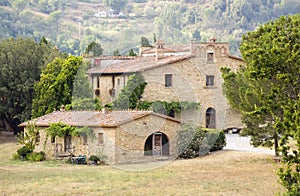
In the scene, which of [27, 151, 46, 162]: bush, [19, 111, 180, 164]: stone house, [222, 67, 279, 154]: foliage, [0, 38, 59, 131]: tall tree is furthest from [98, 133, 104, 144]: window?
[0, 38, 59, 131]: tall tree

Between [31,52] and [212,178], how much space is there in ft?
109

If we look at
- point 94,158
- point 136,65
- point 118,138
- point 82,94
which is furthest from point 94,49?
point 118,138

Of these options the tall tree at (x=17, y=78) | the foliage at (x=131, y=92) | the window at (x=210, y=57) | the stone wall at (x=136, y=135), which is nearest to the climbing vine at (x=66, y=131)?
the stone wall at (x=136, y=135)

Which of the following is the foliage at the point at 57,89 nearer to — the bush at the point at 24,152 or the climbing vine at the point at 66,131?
the bush at the point at 24,152

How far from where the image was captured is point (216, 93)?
55.8 m

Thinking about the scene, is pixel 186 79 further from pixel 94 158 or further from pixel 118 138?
pixel 94 158

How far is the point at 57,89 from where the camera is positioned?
2173 inches

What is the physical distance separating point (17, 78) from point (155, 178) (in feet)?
96.5

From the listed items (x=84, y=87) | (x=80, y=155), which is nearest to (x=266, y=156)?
(x=80, y=155)

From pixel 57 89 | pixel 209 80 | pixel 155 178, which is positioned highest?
pixel 209 80

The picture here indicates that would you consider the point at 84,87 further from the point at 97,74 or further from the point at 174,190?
the point at 174,190

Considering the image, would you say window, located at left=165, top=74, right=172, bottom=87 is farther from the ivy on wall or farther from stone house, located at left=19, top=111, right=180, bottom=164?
stone house, located at left=19, top=111, right=180, bottom=164

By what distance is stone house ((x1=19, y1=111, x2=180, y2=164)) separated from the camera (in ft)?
131

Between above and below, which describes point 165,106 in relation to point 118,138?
above
